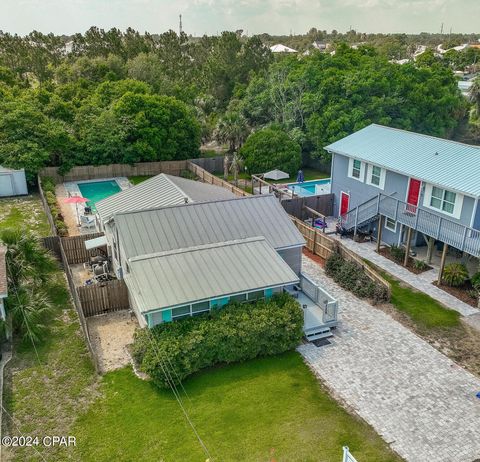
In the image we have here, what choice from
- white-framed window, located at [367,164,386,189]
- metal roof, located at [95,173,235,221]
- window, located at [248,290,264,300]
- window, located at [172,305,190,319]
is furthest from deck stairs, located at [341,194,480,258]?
window, located at [172,305,190,319]

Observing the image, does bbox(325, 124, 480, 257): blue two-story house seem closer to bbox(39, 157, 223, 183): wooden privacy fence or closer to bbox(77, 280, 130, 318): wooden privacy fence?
bbox(77, 280, 130, 318): wooden privacy fence

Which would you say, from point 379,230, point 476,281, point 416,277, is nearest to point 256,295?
point 416,277

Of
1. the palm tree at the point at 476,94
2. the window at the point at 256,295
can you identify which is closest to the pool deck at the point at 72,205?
the window at the point at 256,295

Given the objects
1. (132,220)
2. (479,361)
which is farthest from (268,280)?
(479,361)

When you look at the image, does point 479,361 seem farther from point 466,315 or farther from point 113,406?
point 113,406

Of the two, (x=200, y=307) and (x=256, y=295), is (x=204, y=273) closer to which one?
(x=200, y=307)

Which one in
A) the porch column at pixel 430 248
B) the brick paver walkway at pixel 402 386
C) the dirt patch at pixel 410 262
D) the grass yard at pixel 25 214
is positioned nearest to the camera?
the brick paver walkway at pixel 402 386

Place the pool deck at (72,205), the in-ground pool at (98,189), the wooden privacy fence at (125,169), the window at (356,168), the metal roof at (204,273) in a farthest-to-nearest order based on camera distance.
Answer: the wooden privacy fence at (125,169)
the in-ground pool at (98,189)
the pool deck at (72,205)
the window at (356,168)
the metal roof at (204,273)

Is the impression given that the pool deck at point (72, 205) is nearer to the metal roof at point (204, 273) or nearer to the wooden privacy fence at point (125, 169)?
the wooden privacy fence at point (125, 169)
